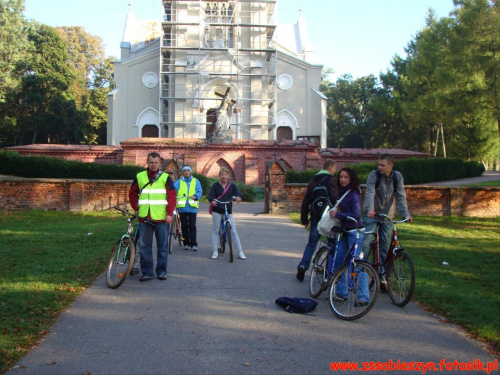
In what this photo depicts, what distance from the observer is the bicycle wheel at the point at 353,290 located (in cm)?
574

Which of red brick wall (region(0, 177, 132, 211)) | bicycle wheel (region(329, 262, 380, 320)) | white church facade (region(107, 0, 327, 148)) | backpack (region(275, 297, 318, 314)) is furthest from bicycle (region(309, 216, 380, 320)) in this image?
white church facade (region(107, 0, 327, 148))

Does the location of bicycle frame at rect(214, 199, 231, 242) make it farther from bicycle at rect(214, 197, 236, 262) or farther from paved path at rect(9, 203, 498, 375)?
paved path at rect(9, 203, 498, 375)

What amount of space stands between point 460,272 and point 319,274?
10.8 feet

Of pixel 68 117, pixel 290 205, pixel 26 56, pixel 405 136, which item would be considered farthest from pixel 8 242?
pixel 405 136

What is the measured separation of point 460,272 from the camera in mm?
8562

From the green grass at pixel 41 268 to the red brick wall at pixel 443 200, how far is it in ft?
19.5

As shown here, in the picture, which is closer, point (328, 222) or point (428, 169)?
point (328, 222)

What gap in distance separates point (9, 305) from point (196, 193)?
4811mm

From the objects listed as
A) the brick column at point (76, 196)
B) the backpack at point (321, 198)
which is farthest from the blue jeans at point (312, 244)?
the brick column at point (76, 196)

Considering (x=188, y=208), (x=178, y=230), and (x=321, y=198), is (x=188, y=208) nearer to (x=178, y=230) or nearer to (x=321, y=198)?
(x=178, y=230)

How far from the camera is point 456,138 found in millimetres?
42875

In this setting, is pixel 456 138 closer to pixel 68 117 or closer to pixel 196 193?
pixel 68 117

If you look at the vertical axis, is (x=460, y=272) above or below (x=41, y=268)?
below

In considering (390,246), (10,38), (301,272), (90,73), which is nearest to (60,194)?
(301,272)
